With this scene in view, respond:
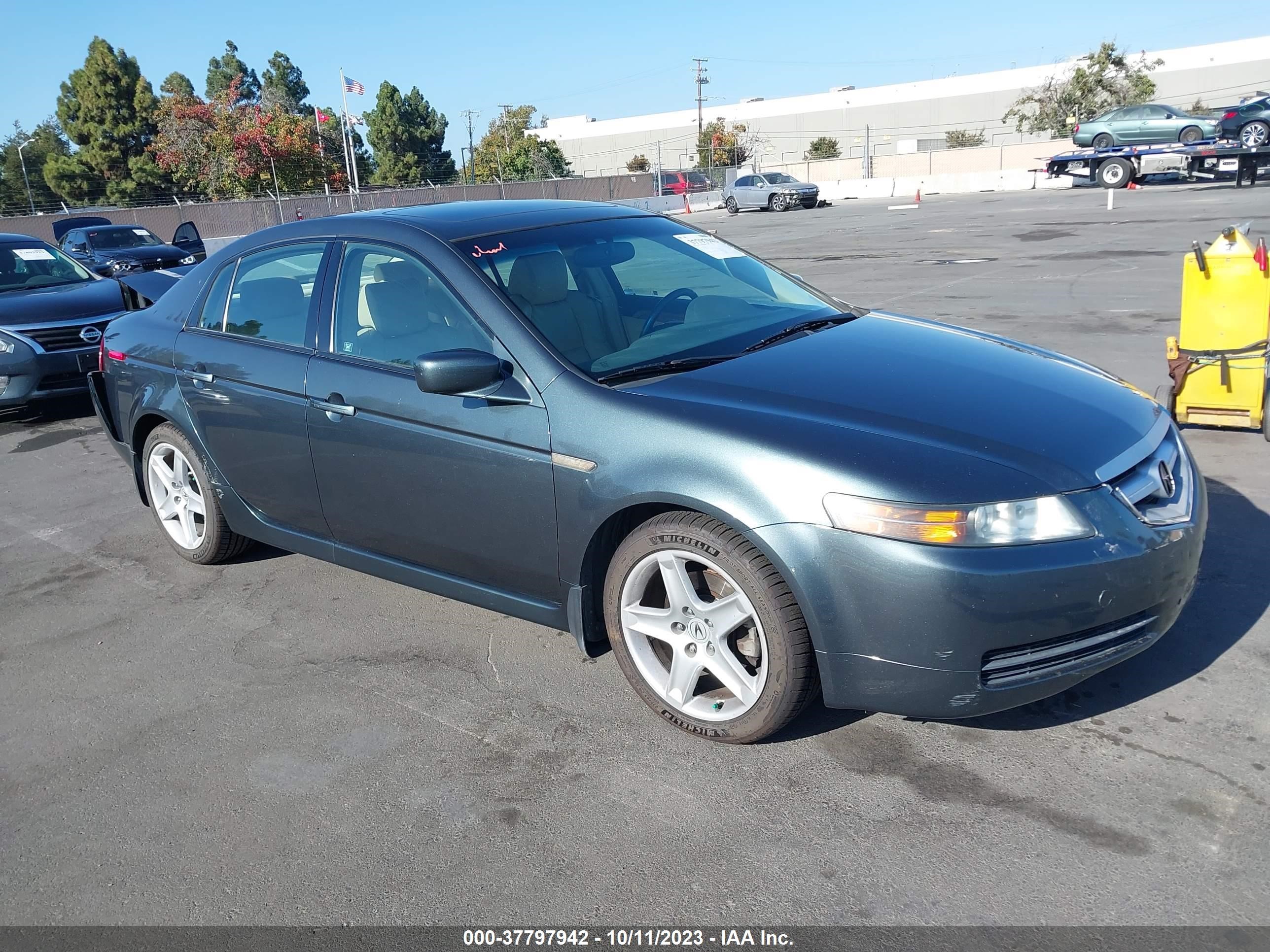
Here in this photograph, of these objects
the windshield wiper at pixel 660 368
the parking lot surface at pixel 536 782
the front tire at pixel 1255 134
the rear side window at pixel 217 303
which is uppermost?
the front tire at pixel 1255 134

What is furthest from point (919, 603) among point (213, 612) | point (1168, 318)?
point (1168, 318)

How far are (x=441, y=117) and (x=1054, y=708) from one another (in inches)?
3855

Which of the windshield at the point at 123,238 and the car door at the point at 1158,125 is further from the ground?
the car door at the point at 1158,125

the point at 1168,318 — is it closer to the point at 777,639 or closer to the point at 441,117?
the point at 777,639

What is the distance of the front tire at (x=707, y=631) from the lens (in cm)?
308

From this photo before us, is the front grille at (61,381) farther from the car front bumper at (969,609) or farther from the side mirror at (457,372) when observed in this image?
the car front bumper at (969,609)

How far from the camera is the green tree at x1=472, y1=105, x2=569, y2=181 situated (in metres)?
76.4

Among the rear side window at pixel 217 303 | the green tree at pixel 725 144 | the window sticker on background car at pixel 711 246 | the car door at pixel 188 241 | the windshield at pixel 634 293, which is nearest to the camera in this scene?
the windshield at pixel 634 293

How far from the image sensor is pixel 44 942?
267 centimetres

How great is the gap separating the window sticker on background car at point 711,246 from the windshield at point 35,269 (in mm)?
7976

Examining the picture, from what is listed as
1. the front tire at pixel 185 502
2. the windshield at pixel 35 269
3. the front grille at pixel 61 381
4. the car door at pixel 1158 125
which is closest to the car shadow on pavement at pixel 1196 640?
the front tire at pixel 185 502

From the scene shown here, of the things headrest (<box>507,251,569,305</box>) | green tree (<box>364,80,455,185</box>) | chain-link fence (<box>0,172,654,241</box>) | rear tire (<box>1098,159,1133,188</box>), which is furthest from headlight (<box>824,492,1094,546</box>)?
green tree (<box>364,80,455,185</box>)

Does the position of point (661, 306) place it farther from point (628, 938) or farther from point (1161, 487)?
point (628, 938)

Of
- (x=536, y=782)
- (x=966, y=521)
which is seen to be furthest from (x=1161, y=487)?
(x=536, y=782)
